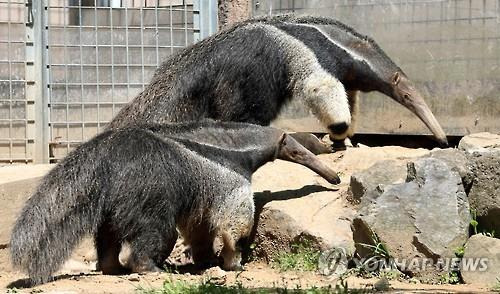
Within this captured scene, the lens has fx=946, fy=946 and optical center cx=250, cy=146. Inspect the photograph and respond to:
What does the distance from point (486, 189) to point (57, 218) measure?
3986mm

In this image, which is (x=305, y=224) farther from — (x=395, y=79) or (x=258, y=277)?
(x=395, y=79)

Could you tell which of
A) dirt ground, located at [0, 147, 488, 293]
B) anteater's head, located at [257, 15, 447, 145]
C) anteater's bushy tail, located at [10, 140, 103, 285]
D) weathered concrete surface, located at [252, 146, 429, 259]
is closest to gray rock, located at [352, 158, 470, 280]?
dirt ground, located at [0, 147, 488, 293]

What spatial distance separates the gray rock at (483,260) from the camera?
26.6ft

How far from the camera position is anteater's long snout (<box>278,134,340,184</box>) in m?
10.3

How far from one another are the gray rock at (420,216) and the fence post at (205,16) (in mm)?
7035

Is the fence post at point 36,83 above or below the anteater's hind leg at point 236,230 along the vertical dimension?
above

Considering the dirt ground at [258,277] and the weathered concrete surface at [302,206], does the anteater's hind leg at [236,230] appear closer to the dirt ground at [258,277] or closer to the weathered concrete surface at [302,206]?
the dirt ground at [258,277]

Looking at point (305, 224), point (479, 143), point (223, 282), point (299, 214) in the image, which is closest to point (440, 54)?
point (479, 143)

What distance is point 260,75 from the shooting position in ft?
36.4

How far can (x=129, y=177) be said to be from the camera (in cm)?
888

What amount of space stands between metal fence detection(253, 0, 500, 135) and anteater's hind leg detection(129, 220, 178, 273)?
5508 millimetres

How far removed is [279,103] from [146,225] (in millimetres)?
3056

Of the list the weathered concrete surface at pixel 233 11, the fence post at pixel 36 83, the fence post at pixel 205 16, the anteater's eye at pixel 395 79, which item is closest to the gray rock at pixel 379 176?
the anteater's eye at pixel 395 79

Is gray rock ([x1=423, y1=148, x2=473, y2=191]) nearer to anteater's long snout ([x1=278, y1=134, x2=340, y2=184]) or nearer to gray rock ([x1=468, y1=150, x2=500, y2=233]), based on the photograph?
gray rock ([x1=468, y1=150, x2=500, y2=233])
